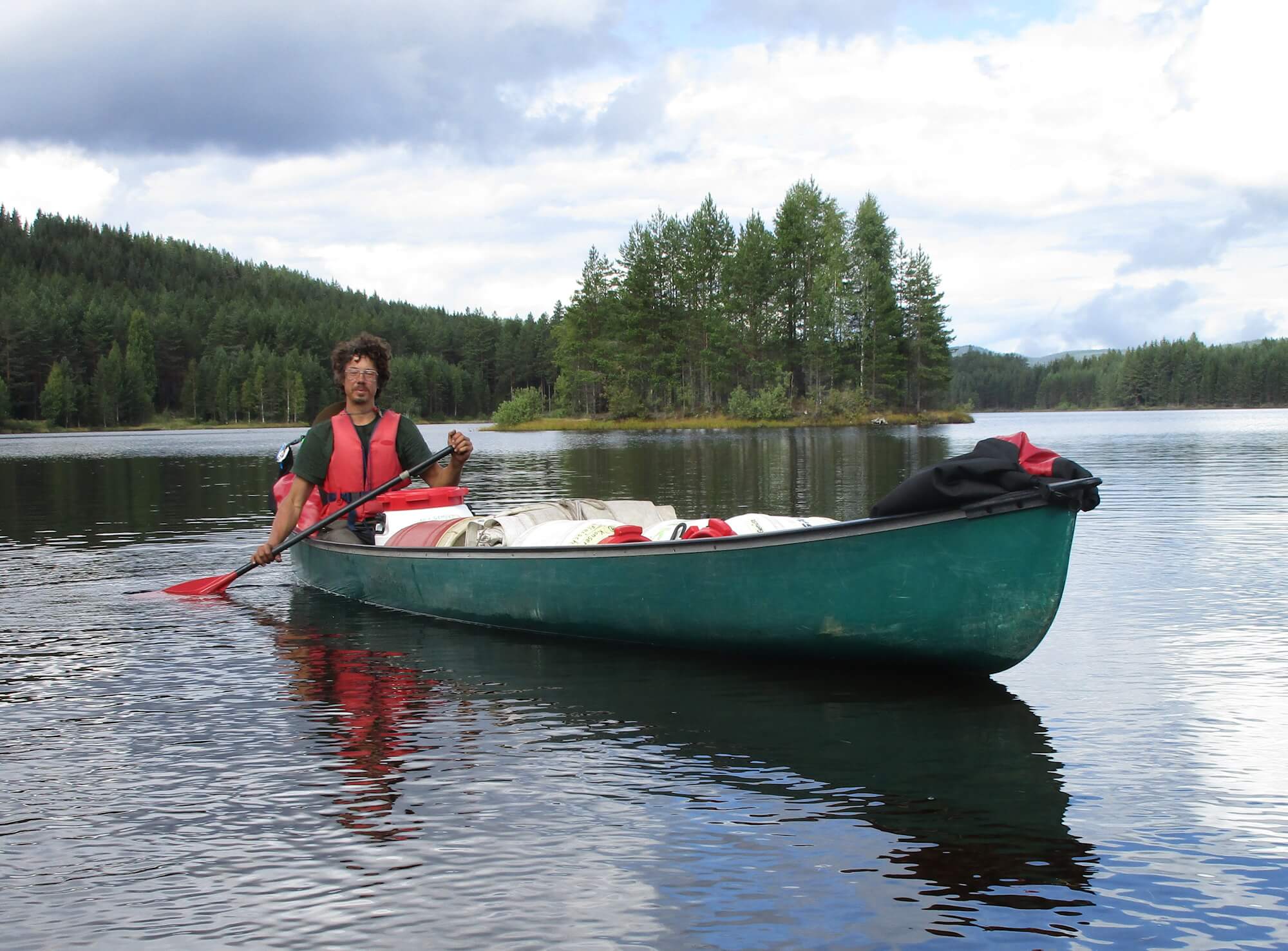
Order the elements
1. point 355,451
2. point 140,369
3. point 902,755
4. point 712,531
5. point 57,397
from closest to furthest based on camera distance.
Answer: point 902,755
point 712,531
point 355,451
point 57,397
point 140,369

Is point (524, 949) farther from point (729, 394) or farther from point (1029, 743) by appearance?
point (729, 394)

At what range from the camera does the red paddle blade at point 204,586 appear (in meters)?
11.8

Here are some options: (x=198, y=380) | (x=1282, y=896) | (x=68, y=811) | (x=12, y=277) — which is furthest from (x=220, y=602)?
(x=12, y=277)

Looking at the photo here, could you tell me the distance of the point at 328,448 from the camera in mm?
10594

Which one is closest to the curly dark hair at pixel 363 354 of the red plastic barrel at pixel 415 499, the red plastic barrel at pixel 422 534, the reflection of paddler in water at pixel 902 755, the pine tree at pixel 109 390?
the red plastic barrel at pixel 415 499

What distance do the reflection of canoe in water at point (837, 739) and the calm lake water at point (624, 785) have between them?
26mm

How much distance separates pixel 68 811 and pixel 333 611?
19.0 feet

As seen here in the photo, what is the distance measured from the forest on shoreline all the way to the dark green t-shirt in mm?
54758

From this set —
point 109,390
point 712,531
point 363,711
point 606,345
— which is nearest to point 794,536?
point 712,531

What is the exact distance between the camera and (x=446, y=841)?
4805mm

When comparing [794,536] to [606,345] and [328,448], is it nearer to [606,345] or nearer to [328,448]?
[328,448]

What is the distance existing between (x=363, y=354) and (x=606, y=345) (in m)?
63.6

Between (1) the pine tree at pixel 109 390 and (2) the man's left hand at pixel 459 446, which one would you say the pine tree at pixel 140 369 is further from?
(2) the man's left hand at pixel 459 446

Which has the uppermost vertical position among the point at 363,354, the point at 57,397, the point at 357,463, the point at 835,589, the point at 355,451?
the point at 57,397
